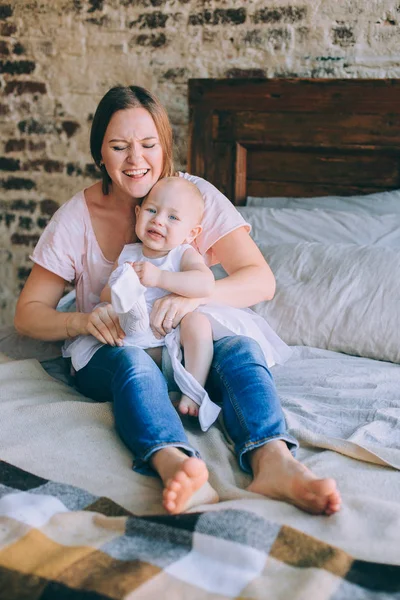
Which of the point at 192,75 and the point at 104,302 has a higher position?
the point at 192,75

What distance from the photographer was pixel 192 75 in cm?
307

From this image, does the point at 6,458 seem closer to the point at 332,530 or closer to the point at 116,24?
the point at 332,530

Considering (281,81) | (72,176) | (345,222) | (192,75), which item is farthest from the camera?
(72,176)

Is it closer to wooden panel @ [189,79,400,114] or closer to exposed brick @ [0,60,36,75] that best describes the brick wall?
exposed brick @ [0,60,36,75]

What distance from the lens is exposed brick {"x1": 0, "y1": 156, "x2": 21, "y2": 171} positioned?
3.47 m

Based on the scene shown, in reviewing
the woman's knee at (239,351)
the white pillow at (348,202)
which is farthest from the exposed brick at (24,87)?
the woman's knee at (239,351)

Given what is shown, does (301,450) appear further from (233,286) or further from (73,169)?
(73,169)

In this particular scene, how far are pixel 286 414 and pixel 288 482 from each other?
1.19 ft

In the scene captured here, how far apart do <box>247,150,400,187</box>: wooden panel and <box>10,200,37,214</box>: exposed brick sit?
3.81ft

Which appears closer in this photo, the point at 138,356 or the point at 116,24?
the point at 138,356

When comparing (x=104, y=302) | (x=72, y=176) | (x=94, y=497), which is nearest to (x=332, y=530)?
(x=94, y=497)

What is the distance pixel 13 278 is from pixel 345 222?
1.85 metres

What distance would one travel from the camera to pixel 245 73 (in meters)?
2.97

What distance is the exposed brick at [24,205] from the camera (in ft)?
11.4
